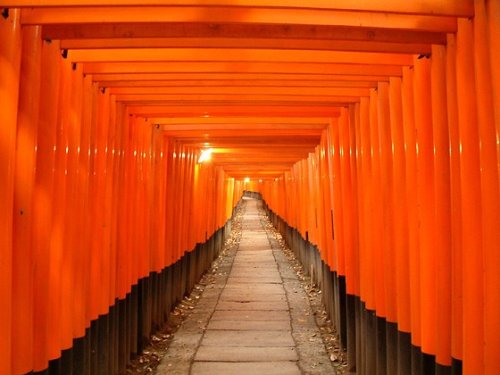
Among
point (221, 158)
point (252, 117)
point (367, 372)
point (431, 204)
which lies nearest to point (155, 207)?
point (252, 117)

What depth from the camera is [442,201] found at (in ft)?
9.11

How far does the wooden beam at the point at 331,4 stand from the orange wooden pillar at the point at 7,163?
0.93 ft

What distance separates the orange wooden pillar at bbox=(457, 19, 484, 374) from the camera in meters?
2.31

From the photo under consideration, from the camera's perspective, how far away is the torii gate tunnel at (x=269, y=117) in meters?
2.36

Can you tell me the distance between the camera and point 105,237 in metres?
4.23

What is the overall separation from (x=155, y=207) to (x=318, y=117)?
105 inches

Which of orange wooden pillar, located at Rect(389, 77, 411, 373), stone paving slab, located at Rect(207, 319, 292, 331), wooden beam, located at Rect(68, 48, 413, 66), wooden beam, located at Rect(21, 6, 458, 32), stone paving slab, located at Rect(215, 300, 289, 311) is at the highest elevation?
wooden beam, located at Rect(68, 48, 413, 66)

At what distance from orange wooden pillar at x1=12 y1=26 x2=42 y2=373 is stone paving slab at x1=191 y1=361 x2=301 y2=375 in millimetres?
3115

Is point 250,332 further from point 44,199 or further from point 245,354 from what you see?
point 44,199

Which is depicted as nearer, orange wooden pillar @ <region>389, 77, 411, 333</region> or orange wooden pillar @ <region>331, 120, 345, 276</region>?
orange wooden pillar @ <region>389, 77, 411, 333</region>

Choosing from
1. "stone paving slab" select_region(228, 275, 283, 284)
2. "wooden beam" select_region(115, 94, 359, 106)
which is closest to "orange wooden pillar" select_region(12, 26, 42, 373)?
"wooden beam" select_region(115, 94, 359, 106)

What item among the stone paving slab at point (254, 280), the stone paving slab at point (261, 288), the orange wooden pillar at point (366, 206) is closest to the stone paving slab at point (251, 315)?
the stone paving slab at point (261, 288)

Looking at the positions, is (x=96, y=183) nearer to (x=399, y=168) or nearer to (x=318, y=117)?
(x=399, y=168)

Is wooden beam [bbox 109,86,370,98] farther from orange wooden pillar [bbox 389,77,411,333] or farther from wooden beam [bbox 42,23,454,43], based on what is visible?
wooden beam [bbox 42,23,454,43]
